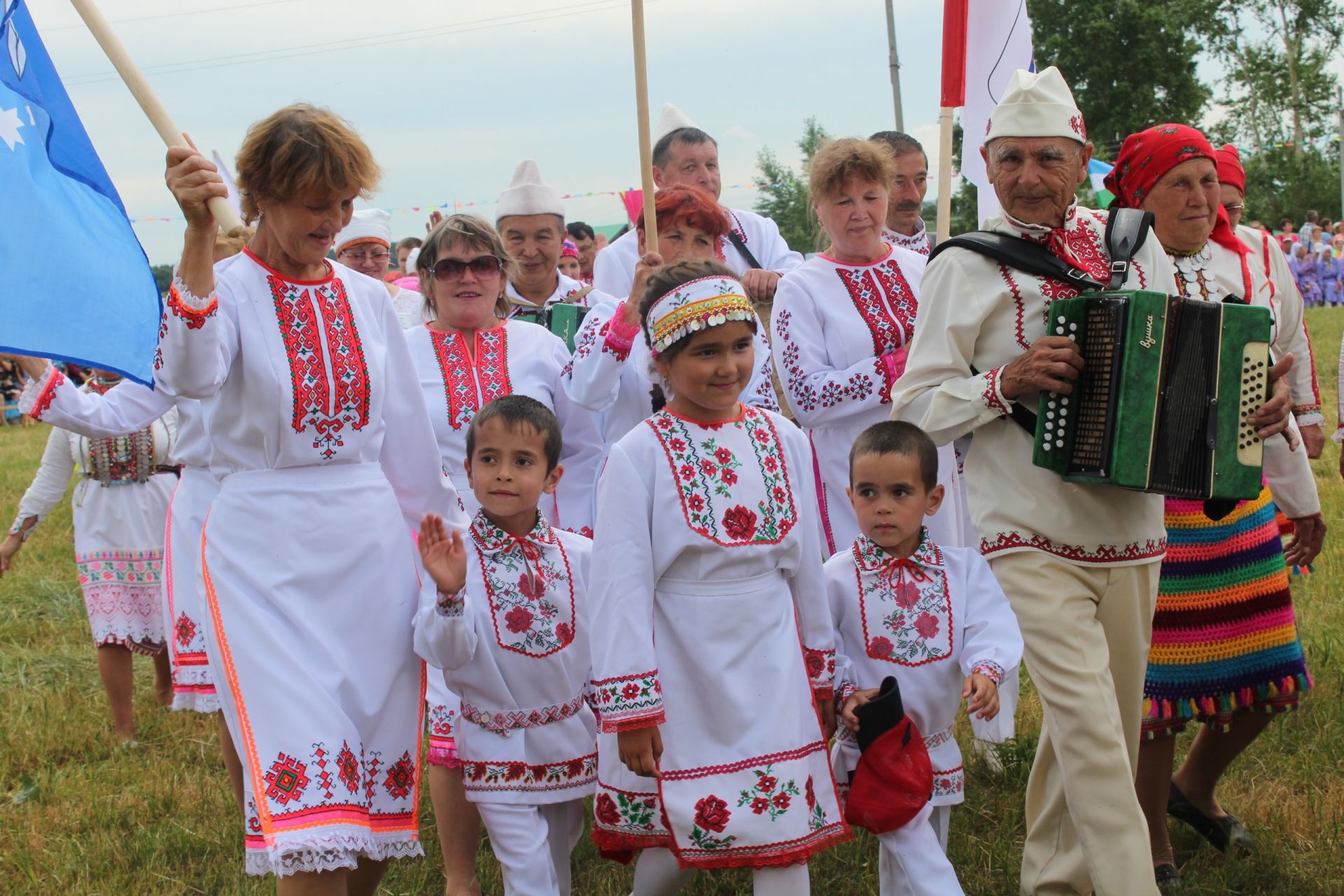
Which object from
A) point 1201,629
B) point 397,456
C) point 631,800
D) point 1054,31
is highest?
point 1054,31

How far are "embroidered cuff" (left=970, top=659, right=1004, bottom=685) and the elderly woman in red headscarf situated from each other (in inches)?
40.3

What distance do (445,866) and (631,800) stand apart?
1183mm

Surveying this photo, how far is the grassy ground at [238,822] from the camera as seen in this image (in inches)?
183

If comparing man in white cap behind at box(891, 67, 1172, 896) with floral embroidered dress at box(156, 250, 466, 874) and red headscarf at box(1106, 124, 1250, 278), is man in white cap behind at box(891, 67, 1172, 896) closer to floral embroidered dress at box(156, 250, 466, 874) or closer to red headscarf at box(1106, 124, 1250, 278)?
red headscarf at box(1106, 124, 1250, 278)

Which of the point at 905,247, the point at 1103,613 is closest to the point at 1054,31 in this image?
the point at 905,247

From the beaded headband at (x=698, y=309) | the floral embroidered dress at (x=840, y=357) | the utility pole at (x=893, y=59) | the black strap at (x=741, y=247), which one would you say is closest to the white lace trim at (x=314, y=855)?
the beaded headband at (x=698, y=309)

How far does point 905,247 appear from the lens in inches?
260

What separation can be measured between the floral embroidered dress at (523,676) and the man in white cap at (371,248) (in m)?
3.92

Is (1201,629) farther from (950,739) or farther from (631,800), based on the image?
(631,800)

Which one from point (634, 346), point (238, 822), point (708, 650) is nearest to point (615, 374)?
point (634, 346)

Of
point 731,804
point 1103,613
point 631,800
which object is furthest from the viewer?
point 1103,613

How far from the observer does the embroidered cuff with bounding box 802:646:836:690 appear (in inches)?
153

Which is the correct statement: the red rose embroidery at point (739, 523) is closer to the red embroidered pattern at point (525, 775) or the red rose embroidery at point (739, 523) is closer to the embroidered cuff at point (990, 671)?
the embroidered cuff at point (990, 671)

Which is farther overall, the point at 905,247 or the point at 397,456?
the point at 905,247
